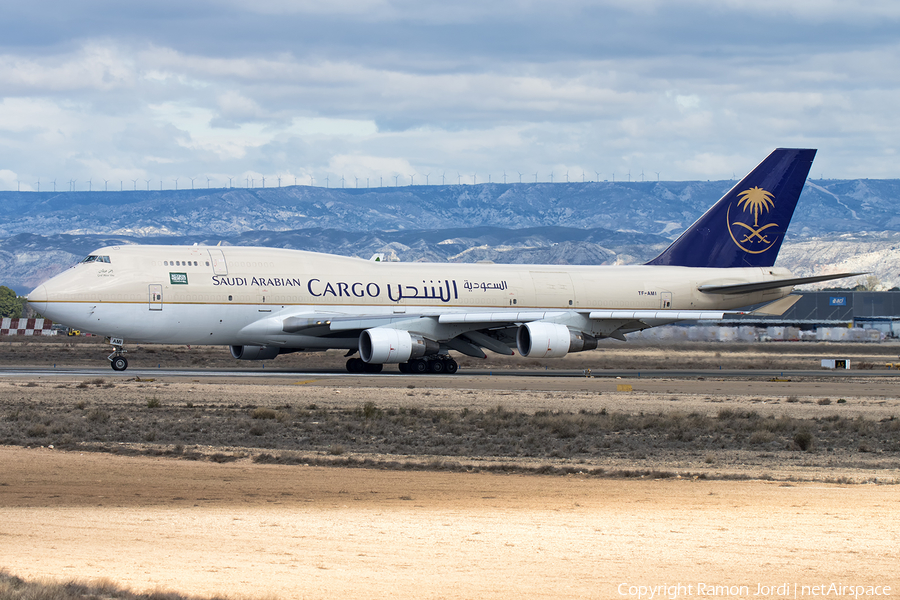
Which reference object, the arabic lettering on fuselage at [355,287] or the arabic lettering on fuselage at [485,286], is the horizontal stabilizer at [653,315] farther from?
the arabic lettering on fuselage at [355,287]

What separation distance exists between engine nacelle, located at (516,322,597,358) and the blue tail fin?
352 inches

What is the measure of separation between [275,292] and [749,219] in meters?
22.8

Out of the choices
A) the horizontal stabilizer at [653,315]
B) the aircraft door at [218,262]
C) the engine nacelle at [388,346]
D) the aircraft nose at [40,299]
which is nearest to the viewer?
the aircraft nose at [40,299]

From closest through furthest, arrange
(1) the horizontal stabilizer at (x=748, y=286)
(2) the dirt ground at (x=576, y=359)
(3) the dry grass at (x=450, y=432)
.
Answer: (3) the dry grass at (x=450, y=432) < (1) the horizontal stabilizer at (x=748, y=286) < (2) the dirt ground at (x=576, y=359)

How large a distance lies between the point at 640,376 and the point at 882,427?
16.7 meters

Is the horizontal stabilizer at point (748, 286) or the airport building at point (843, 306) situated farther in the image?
the airport building at point (843, 306)

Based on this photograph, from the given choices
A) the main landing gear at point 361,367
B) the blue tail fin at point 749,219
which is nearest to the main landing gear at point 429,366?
the main landing gear at point 361,367

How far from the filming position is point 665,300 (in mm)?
45719

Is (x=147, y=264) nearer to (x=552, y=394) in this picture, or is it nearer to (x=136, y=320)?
(x=136, y=320)

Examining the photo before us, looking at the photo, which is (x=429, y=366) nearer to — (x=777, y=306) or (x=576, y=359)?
(x=576, y=359)

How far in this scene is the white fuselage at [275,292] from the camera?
122 ft

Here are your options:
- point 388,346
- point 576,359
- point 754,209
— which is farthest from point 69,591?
point 754,209

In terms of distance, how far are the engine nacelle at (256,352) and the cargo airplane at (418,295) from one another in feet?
0.33

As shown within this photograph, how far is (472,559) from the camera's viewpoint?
10.9 meters
